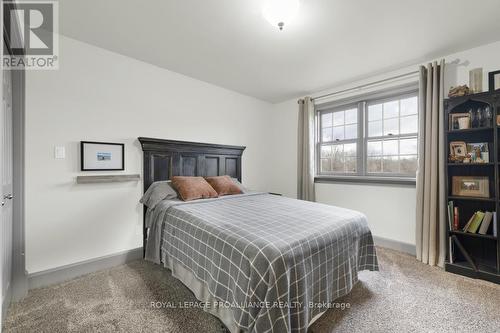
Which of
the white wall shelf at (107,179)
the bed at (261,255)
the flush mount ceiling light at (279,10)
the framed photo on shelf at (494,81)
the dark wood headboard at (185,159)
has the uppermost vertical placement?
the flush mount ceiling light at (279,10)

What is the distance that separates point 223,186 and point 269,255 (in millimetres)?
1760

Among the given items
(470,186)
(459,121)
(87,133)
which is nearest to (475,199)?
(470,186)

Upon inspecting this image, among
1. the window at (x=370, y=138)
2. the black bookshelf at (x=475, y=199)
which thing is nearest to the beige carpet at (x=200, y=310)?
the black bookshelf at (x=475, y=199)

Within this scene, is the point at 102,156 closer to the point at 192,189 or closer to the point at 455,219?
the point at 192,189

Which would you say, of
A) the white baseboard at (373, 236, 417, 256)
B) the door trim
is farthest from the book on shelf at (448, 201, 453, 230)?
the door trim

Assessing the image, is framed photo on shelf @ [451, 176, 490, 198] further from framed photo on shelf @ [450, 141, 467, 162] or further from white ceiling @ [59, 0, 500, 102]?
white ceiling @ [59, 0, 500, 102]

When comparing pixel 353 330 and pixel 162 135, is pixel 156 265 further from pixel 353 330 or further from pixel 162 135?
pixel 353 330

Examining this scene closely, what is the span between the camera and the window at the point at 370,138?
9.50 ft

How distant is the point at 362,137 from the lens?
328 centimetres

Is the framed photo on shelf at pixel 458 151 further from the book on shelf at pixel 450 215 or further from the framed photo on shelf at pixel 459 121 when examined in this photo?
the book on shelf at pixel 450 215

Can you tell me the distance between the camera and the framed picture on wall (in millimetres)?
2200

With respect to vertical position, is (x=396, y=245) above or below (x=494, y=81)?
below

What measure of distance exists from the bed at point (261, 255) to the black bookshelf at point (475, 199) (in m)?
1.10

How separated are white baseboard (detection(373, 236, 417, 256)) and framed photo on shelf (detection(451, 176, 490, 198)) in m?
0.83
